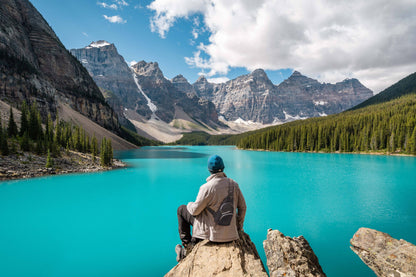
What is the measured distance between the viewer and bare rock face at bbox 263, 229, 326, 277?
14.7ft

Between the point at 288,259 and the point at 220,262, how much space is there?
203 cm

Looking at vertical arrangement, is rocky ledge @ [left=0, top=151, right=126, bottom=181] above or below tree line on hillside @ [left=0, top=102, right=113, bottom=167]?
below

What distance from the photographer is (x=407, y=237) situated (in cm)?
947

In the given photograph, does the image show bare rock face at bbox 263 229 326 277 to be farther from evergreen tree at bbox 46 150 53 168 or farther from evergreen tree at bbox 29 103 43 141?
evergreen tree at bbox 29 103 43 141

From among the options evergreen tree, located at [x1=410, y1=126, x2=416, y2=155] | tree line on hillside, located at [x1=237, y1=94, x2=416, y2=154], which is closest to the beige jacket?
tree line on hillside, located at [x1=237, y1=94, x2=416, y2=154]

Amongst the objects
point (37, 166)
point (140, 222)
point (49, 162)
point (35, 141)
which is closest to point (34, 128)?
point (35, 141)

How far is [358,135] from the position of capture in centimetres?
7738

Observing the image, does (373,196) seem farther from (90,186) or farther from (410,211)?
(90,186)

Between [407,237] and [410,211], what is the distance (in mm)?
5339

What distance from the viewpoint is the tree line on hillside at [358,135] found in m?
64.1

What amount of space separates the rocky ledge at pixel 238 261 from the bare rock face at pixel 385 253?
2.06 metres

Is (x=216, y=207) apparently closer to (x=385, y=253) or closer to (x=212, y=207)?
(x=212, y=207)

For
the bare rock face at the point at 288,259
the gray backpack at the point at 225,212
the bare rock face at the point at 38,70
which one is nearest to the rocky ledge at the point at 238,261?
the bare rock face at the point at 288,259

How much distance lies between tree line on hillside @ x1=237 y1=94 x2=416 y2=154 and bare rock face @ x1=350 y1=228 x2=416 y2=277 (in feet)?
236
